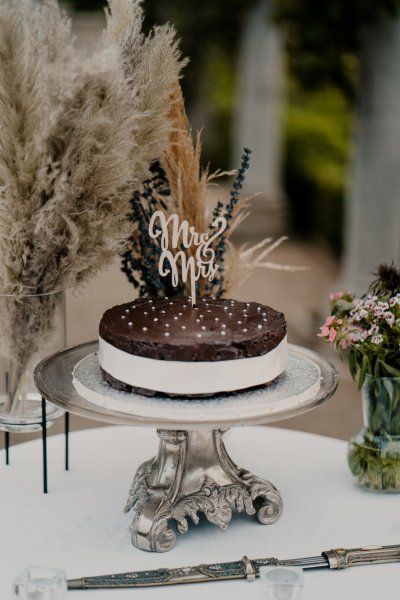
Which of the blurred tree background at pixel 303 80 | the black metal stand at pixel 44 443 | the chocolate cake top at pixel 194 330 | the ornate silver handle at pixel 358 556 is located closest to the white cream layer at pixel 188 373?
the chocolate cake top at pixel 194 330

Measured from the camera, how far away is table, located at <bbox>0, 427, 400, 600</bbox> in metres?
1.77

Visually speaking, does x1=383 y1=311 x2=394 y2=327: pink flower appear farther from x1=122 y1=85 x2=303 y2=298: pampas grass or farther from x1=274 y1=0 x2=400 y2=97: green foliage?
x1=274 y1=0 x2=400 y2=97: green foliage

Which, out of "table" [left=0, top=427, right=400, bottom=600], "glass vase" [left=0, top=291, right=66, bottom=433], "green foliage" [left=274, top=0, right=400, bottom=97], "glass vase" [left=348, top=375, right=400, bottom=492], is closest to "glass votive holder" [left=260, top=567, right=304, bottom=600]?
"table" [left=0, top=427, right=400, bottom=600]

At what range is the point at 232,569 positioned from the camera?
70.2 inches

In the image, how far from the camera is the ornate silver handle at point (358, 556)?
5.94 ft

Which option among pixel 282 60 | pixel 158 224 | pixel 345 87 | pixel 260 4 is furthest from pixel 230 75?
pixel 158 224

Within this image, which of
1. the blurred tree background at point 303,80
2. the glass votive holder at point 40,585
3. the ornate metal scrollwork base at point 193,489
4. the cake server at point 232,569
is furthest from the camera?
the blurred tree background at point 303,80

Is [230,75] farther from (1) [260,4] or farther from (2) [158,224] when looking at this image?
(2) [158,224]

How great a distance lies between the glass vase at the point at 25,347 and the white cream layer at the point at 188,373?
1.11 feet

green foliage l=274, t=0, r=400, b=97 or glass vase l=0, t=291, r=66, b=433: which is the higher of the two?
green foliage l=274, t=0, r=400, b=97

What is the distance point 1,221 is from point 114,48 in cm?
45

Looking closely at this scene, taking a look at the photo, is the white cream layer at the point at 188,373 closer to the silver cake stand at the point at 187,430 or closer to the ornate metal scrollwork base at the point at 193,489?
the silver cake stand at the point at 187,430

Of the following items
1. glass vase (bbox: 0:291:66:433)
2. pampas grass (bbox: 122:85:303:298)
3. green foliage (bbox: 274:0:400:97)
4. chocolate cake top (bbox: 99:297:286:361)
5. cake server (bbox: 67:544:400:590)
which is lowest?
cake server (bbox: 67:544:400:590)

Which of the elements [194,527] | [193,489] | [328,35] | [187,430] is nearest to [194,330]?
[187,430]
